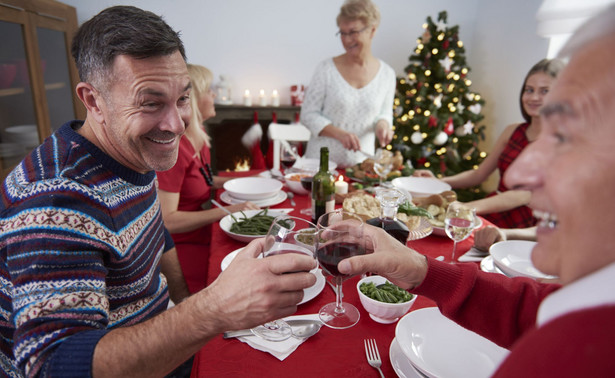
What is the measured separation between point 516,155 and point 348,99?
1288mm

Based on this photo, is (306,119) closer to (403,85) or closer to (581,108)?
(403,85)

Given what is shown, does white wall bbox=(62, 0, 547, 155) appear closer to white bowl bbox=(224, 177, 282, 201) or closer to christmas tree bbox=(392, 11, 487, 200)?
christmas tree bbox=(392, 11, 487, 200)

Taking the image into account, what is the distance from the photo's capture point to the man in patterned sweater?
2.41ft

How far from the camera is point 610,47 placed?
0.37 meters

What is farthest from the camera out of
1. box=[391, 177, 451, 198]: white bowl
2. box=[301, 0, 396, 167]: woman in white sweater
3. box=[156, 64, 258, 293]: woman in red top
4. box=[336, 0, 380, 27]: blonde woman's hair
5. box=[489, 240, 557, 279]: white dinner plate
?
box=[301, 0, 396, 167]: woman in white sweater

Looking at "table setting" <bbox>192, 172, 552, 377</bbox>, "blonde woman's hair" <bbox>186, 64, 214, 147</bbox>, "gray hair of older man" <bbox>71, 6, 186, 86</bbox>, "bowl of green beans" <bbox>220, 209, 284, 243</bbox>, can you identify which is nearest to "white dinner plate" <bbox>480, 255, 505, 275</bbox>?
"table setting" <bbox>192, 172, 552, 377</bbox>

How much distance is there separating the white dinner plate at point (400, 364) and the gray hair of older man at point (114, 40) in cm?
100

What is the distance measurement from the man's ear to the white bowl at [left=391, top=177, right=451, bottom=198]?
1.56 meters

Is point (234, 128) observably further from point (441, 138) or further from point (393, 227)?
point (393, 227)

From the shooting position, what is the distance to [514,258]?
1266 millimetres

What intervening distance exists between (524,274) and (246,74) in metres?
4.34

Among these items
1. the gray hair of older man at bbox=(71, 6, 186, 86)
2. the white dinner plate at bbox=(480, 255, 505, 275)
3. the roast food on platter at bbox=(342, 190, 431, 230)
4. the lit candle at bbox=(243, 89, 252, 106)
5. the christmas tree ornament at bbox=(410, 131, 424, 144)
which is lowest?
the white dinner plate at bbox=(480, 255, 505, 275)

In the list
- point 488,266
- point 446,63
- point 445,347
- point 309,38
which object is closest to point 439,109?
point 446,63

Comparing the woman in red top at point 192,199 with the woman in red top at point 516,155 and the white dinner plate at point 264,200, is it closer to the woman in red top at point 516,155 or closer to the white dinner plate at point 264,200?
the white dinner plate at point 264,200
